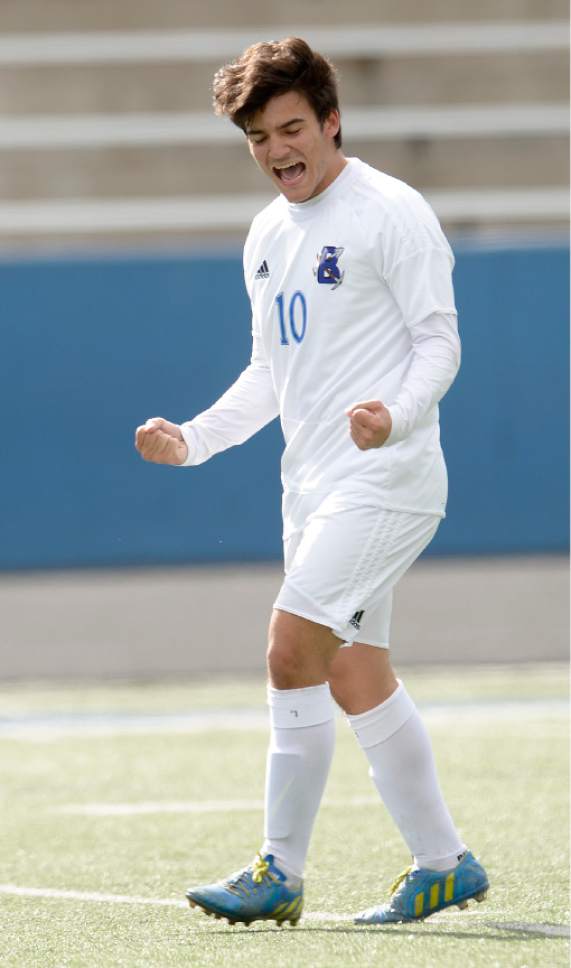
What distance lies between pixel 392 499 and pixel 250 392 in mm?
560

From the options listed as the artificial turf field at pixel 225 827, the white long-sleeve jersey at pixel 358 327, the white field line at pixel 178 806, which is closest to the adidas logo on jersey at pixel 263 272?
the white long-sleeve jersey at pixel 358 327

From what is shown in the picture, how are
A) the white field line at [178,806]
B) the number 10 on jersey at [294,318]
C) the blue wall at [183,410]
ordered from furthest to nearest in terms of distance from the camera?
the blue wall at [183,410] < the white field line at [178,806] < the number 10 on jersey at [294,318]

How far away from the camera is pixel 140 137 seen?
15.8 metres

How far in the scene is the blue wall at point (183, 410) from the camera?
486 inches

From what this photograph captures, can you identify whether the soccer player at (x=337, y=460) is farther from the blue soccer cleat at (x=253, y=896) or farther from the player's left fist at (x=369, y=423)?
the player's left fist at (x=369, y=423)

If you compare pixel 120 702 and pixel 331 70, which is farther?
pixel 120 702

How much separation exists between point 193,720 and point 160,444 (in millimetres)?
4424

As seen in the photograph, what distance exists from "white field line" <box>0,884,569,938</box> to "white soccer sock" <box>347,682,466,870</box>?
0.15 m

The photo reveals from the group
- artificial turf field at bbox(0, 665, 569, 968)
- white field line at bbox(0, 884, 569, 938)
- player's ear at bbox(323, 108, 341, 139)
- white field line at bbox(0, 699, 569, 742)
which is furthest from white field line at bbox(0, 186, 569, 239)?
player's ear at bbox(323, 108, 341, 139)

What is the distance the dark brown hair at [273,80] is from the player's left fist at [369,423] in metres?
0.69

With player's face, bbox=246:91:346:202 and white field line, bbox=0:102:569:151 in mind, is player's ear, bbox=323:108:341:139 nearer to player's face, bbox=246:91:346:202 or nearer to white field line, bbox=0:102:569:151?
player's face, bbox=246:91:346:202

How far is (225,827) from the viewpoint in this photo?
5625mm

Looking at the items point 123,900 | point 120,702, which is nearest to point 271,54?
point 123,900

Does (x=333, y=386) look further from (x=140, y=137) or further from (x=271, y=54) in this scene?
(x=140, y=137)
